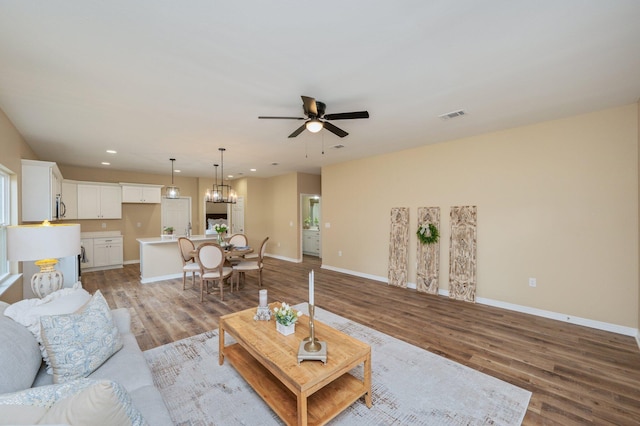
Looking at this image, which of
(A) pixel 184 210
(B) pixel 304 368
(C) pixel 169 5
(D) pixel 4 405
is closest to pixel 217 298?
(B) pixel 304 368

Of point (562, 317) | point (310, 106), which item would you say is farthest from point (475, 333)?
point (310, 106)

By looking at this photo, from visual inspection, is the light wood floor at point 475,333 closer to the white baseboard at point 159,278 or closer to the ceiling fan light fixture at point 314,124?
the white baseboard at point 159,278

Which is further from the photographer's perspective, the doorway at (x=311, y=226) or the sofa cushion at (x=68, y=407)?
the doorway at (x=311, y=226)

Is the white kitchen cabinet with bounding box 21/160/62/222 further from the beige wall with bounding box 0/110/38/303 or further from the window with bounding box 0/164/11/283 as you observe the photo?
the window with bounding box 0/164/11/283

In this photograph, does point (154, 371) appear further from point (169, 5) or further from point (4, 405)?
point (169, 5)

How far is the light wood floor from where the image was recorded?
6.93ft

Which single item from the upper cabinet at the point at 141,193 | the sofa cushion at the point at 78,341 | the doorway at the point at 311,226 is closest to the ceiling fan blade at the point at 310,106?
the sofa cushion at the point at 78,341

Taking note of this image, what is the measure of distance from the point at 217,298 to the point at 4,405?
3.70 metres

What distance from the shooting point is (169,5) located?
1596 mm

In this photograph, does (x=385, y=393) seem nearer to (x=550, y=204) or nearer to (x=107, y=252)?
(x=550, y=204)

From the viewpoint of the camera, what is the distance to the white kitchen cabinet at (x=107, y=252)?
685 centimetres

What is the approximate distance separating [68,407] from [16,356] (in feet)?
2.69

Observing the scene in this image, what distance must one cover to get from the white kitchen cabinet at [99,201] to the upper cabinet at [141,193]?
189mm

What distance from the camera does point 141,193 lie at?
24.7 feet
